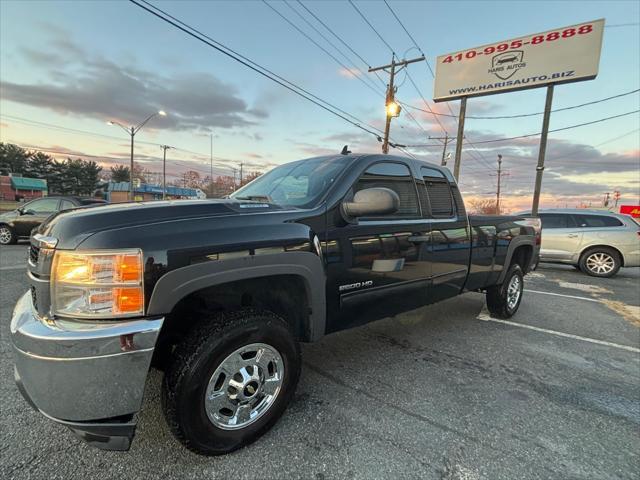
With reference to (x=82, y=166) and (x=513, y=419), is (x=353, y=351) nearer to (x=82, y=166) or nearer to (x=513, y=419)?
(x=513, y=419)

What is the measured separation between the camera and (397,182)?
323 cm

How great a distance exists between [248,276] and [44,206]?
1185 cm

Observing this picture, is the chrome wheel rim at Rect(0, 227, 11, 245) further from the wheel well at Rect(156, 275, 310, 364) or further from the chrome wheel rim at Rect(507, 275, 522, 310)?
the chrome wheel rim at Rect(507, 275, 522, 310)

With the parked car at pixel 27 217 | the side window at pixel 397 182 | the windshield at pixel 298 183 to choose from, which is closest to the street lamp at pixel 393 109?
the parked car at pixel 27 217

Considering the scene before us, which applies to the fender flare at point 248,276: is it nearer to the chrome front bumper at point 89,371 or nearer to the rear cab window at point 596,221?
the chrome front bumper at point 89,371

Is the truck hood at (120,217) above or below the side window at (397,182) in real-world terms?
below

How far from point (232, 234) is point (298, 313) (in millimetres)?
Answer: 809

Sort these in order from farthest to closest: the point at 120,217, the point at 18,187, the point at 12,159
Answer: the point at 12,159, the point at 18,187, the point at 120,217

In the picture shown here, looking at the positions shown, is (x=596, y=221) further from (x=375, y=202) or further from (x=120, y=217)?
(x=120, y=217)

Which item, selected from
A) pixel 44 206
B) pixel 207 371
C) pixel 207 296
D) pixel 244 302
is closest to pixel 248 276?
pixel 207 296

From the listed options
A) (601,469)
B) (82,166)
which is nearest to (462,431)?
(601,469)

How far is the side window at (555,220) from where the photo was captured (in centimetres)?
1003

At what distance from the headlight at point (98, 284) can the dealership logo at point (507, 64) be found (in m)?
20.1

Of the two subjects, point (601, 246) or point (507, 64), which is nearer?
point (601, 246)
